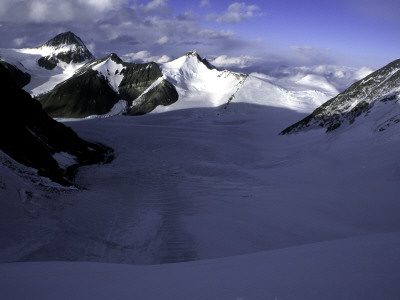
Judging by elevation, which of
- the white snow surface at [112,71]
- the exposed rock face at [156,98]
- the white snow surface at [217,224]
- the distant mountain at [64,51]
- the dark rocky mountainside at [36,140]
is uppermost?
the distant mountain at [64,51]

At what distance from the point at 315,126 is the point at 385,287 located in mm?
32485

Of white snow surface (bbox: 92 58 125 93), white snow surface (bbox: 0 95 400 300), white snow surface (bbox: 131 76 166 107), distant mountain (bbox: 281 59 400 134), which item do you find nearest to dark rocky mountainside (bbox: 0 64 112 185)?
white snow surface (bbox: 0 95 400 300)

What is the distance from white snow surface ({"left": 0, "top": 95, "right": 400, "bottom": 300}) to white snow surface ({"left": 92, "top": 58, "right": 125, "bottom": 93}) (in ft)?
170

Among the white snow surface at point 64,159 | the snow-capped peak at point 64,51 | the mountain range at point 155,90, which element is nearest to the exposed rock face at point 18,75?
the mountain range at point 155,90

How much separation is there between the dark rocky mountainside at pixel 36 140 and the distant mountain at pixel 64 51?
371ft

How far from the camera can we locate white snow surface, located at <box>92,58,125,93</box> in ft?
250

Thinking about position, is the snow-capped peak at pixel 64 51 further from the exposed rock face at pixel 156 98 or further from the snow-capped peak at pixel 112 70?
the exposed rock face at pixel 156 98


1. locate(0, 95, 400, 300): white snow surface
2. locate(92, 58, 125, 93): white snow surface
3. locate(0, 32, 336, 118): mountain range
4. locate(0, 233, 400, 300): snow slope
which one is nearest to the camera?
locate(0, 233, 400, 300): snow slope

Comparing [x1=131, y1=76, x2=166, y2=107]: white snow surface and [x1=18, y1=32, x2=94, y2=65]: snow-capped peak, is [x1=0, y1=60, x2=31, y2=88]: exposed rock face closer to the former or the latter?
[x1=18, y1=32, x2=94, y2=65]: snow-capped peak

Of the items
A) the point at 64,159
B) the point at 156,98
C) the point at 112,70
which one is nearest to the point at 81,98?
the point at 112,70

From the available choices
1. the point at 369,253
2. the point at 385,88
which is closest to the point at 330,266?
the point at 369,253

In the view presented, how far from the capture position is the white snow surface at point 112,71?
7619cm

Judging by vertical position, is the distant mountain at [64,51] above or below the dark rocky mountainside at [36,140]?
above

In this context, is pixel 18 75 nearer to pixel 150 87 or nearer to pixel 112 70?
pixel 112 70
